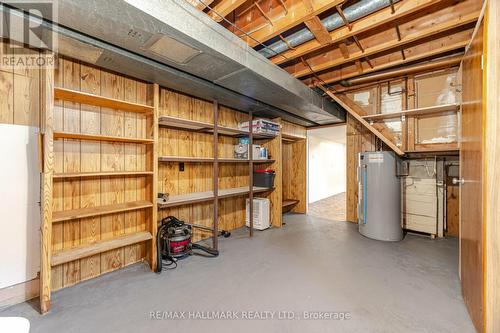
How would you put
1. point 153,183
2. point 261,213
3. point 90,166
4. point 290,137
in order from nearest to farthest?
point 90,166, point 153,183, point 261,213, point 290,137

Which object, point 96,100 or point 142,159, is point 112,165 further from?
point 96,100

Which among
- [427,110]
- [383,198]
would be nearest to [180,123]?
[383,198]

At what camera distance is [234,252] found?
2842 millimetres

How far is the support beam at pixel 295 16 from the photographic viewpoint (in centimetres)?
167

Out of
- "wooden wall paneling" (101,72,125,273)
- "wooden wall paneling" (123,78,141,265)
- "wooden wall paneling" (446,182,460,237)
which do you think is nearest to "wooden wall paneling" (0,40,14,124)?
"wooden wall paneling" (101,72,125,273)

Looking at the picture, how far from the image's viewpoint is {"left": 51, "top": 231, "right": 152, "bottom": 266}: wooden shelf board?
1.80m

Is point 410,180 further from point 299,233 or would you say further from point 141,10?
point 141,10

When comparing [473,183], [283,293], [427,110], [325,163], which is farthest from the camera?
[325,163]

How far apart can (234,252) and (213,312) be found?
1167mm

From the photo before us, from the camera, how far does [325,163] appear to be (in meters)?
7.53

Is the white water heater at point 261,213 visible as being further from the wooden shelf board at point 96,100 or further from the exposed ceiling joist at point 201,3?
the exposed ceiling joist at point 201,3

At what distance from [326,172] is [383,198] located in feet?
14.5

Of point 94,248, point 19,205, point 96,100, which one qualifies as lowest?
point 94,248

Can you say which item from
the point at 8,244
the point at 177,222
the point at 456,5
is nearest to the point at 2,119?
the point at 8,244
